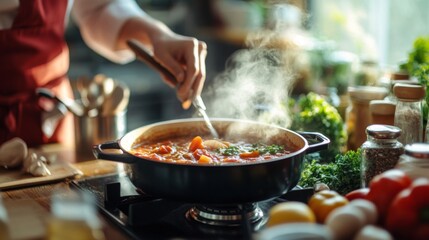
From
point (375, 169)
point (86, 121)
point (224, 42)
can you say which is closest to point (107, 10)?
point (86, 121)

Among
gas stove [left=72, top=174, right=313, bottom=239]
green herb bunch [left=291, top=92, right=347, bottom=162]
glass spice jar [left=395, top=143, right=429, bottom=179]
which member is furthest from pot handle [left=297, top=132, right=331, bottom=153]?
green herb bunch [left=291, top=92, right=347, bottom=162]

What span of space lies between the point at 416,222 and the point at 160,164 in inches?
20.6

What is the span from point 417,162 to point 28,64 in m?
1.40

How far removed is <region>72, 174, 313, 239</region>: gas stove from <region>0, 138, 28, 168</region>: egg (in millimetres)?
418

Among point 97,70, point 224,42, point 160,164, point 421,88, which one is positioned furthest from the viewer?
point 224,42

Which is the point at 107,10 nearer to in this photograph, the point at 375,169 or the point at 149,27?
the point at 149,27

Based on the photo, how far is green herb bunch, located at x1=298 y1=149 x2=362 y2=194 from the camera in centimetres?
139

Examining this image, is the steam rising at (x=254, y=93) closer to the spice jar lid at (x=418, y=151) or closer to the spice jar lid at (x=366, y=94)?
the spice jar lid at (x=366, y=94)

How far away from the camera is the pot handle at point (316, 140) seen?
127cm

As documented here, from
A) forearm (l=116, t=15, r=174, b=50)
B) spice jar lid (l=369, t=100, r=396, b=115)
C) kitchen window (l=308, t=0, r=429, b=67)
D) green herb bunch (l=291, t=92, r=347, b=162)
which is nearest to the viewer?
spice jar lid (l=369, t=100, r=396, b=115)

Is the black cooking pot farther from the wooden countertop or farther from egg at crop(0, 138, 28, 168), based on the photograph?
egg at crop(0, 138, 28, 168)

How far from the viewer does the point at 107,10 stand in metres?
2.06

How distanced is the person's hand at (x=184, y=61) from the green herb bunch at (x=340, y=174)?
0.47 metres

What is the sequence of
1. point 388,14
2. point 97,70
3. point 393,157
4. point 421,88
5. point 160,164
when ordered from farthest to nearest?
point 97,70 < point 388,14 < point 421,88 < point 393,157 < point 160,164
